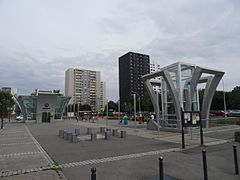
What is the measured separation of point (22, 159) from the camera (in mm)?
7754

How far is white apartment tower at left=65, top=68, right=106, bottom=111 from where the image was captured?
383 feet

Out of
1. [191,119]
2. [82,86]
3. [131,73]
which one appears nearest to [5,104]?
[191,119]

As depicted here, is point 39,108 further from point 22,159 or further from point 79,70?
point 79,70

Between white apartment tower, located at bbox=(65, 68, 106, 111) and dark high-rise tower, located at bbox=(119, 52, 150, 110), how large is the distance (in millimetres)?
18688

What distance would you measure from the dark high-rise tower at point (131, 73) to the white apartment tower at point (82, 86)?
18.7 m

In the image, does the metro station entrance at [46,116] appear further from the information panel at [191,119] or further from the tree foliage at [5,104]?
the information panel at [191,119]

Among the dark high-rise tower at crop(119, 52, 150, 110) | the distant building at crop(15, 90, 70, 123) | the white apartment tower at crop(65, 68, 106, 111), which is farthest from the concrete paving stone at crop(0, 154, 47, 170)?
the white apartment tower at crop(65, 68, 106, 111)

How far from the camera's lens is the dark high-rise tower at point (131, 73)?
114m

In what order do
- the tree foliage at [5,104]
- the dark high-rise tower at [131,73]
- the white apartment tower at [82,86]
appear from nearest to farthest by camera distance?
the tree foliage at [5,104], the dark high-rise tower at [131,73], the white apartment tower at [82,86]

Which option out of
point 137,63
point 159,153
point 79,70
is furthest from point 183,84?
point 79,70

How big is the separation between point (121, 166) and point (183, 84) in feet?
48.6

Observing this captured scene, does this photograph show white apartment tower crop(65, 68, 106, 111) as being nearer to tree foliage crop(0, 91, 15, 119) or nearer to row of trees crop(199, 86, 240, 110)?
tree foliage crop(0, 91, 15, 119)

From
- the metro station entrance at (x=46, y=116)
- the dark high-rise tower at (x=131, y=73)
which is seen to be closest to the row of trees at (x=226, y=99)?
the metro station entrance at (x=46, y=116)

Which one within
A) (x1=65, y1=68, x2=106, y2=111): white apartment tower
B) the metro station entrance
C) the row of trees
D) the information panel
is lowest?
the metro station entrance
